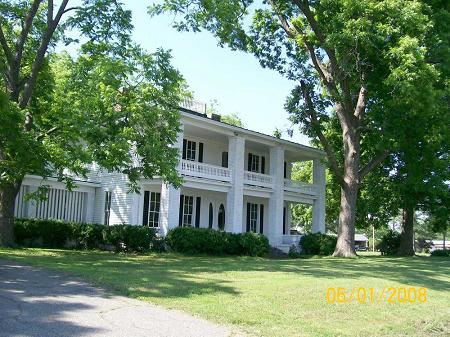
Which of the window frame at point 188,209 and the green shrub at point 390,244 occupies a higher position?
the window frame at point 188,209

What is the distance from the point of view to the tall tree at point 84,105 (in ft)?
52.3

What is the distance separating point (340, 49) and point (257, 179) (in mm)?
9822

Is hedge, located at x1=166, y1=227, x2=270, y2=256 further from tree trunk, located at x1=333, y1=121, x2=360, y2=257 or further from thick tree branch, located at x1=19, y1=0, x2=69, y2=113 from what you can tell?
thick tree branch, located at x1=19, y1=0, x2=69, y2=113

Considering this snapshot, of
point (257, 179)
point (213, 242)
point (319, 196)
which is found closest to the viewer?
point (213, 242)

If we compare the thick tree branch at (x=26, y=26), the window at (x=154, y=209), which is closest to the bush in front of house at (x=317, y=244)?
the window at (x=154, y=209)

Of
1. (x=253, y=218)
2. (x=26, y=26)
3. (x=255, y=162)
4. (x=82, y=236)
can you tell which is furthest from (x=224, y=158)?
(x=26, y=26)

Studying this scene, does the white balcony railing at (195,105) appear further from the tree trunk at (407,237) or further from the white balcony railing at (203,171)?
the tree trunk at (407,237)

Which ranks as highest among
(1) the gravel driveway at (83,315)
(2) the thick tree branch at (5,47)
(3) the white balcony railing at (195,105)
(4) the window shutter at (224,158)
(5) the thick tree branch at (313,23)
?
(5) the thick tree branch at (313,23)

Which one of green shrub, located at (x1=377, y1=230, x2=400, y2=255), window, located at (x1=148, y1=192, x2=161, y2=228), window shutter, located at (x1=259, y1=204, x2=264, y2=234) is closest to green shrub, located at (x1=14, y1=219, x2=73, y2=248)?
window, located at (x1=148, y1=192, x2=161, y2=228)

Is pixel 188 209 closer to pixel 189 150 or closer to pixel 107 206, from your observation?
pixel 189 150

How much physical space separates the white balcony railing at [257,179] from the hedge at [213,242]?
478 cm

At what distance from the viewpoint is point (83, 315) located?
743 cm

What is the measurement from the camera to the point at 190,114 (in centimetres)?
2383
